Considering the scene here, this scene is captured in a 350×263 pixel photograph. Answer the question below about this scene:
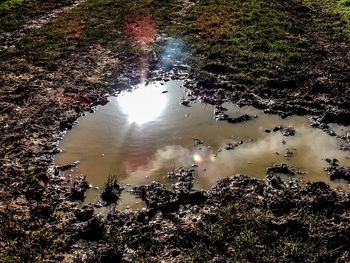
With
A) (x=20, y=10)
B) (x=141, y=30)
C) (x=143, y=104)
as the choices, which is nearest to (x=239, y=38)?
(x=141, y=30)

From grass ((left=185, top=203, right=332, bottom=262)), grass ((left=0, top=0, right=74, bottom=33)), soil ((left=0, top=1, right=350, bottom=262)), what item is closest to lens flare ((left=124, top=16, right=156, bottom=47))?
soil ((left=0, top=1, right=350, bottom=262))

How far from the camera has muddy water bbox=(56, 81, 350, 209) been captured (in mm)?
8773

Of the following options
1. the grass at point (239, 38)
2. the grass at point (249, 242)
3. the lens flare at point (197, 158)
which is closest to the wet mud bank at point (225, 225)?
the grass at point (249, 242)

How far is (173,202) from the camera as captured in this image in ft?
25.9

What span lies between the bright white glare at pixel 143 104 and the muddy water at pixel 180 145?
0.02 m

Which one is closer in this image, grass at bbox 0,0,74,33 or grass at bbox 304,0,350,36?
grass at bbox 304,0,350,36

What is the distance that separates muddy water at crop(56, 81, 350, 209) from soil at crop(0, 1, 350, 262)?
0.32 meters

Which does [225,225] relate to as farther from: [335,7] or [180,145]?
[335,7]

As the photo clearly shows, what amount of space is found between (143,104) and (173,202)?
13.2 feet

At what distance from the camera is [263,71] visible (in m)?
12.4

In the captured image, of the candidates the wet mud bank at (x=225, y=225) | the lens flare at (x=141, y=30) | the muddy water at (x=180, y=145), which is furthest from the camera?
the lens flare at (x=141, y=30)

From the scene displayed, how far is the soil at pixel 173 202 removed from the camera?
22.5ft

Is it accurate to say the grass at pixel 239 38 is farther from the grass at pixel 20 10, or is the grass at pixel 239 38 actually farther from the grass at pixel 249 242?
the grass at pixel 20 10

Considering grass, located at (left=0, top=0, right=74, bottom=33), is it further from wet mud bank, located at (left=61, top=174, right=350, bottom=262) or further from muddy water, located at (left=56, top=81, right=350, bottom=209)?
wet mud bank, located at (left=61, top=174, right=350, bottom=262)
